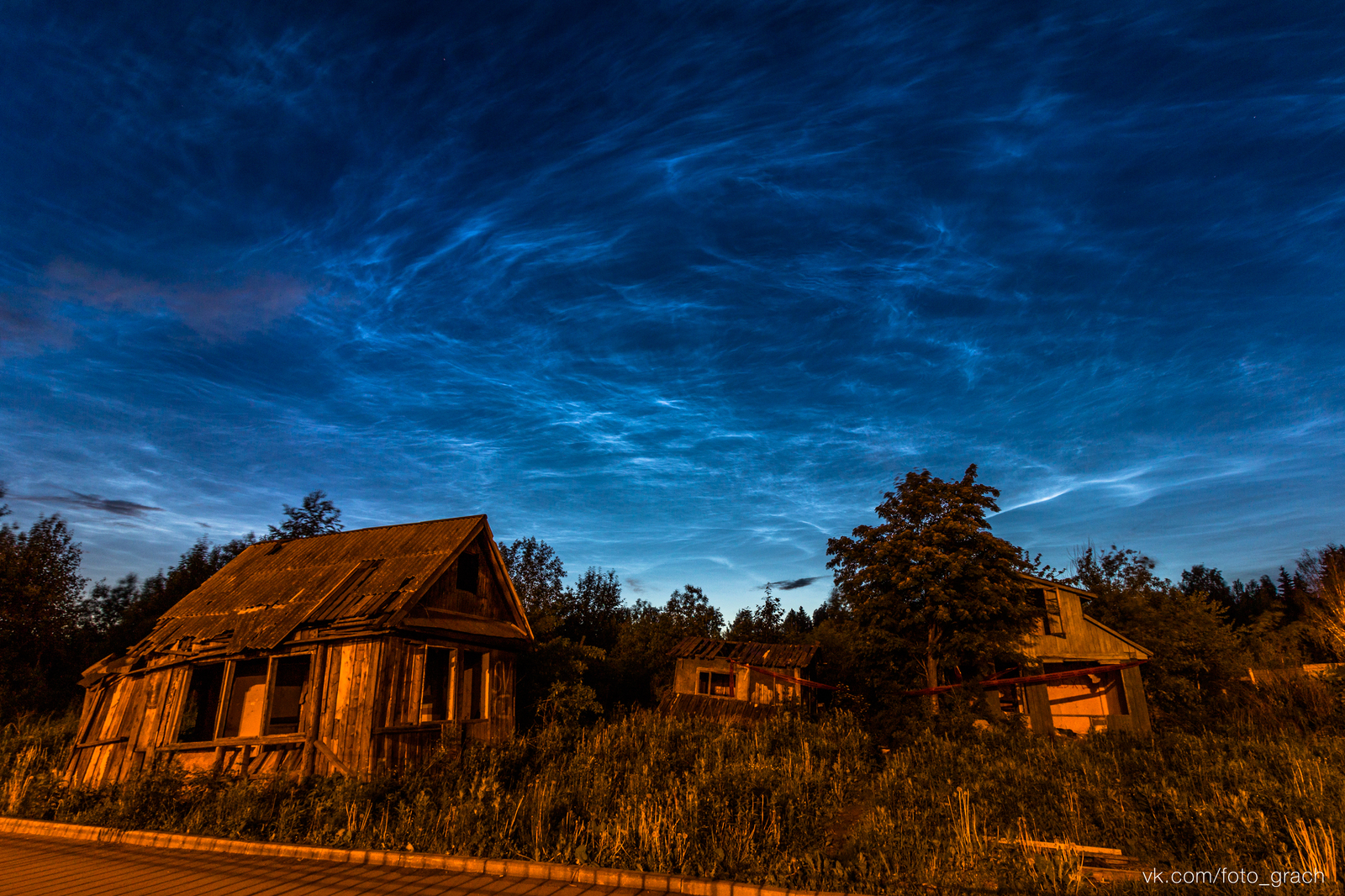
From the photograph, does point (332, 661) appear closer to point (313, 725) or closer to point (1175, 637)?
point (313, 725)

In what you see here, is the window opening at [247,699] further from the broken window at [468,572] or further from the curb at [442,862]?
the curb at [442,862]

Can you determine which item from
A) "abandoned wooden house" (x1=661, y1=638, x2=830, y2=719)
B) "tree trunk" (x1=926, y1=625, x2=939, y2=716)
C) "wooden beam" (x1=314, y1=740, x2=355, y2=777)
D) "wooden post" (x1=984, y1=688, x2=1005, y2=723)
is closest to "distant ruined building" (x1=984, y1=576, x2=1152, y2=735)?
"wooden post" (x1=984, y1=688, x2=1005, y2=723)

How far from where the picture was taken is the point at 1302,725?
19.2 meters

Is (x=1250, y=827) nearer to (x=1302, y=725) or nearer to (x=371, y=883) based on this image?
(x=371, y=883)

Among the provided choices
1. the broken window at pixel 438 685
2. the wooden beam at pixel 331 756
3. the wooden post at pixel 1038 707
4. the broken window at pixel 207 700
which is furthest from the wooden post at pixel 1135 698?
the broken window at pixel 207 700

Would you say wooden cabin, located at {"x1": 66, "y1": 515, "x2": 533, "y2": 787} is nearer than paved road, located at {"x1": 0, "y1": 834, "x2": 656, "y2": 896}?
No

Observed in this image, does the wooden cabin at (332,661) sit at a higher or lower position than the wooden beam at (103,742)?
higher

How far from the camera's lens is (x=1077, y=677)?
27.4 meters

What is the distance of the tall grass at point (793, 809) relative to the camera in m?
7.23

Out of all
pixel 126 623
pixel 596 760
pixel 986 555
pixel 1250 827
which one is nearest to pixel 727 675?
pixel 986 555

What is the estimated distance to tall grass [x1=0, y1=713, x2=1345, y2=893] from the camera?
723cm

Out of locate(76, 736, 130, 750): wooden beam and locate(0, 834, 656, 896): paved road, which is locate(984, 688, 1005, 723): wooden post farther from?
locate(76, 736, 130, 750): wooden beam

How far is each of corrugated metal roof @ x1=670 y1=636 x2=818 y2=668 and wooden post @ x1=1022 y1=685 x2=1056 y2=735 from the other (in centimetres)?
862

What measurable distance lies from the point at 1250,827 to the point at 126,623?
4731 cm
